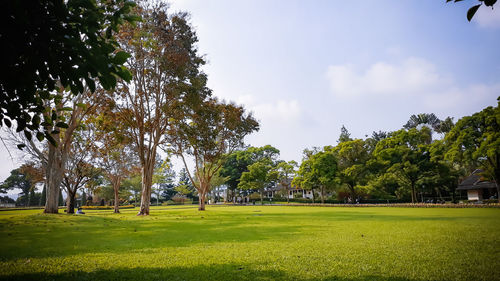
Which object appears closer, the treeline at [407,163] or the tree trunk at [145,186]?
the tree trunk at [145,186]

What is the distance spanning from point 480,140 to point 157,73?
119 feet

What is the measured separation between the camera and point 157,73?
2323 cm

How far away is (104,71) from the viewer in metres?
2.98

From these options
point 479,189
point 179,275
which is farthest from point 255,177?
point 179,275

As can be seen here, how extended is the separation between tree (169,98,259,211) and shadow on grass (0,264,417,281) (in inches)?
747

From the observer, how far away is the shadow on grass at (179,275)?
14.1 ft

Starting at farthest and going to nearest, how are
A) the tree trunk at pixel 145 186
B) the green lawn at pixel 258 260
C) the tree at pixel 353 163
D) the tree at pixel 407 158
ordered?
the tree at pixel 353 163, the tree at pixel 407 158, the tree trunk at pixel 145 186, the green lawn at pixel 258 260

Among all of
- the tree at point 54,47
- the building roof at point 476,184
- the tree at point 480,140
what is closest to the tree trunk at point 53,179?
the tree at point 54,47

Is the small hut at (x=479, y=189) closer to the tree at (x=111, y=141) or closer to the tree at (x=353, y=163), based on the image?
the tree at (x=353, y=163)

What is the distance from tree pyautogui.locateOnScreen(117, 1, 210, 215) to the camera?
20.5 m

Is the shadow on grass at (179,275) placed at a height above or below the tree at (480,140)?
below

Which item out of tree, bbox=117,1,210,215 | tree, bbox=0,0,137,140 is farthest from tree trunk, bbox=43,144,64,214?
tree, bbox=0,0,137,140

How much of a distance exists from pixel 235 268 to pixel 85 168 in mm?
30416

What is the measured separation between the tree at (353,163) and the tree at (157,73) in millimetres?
33274
